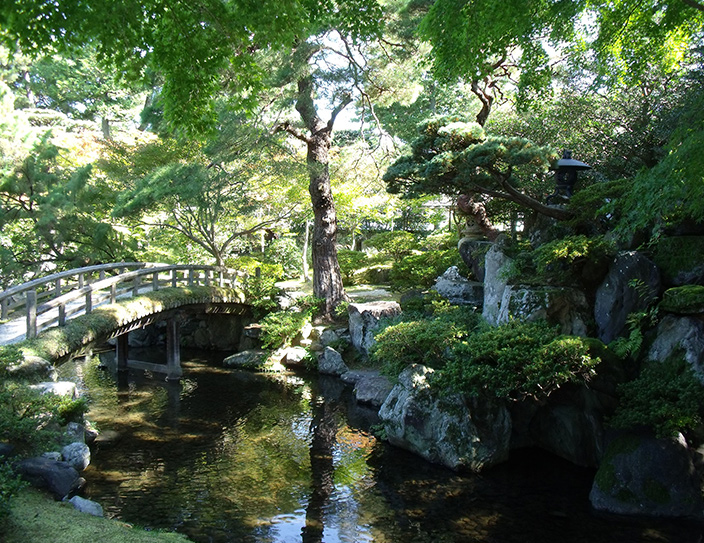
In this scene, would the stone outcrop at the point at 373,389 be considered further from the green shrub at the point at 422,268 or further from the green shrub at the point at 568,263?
the green shrub at the point at 422,268

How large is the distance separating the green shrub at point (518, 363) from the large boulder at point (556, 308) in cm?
58

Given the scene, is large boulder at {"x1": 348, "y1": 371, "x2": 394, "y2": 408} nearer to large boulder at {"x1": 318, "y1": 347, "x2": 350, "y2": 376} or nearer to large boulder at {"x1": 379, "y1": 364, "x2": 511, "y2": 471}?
large boulder at {"x1": 318, "y1": 347, "x2": 350, "y2": 376}

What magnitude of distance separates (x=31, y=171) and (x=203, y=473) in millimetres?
11273

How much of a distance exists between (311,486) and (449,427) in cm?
243

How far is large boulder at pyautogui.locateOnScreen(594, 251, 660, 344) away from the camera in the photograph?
8594mm

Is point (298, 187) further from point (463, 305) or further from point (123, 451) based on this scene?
point (123, 451)

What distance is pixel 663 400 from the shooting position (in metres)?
7.23

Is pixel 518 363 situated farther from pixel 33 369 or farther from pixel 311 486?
pixel 33 369

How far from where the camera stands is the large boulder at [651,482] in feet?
21.8

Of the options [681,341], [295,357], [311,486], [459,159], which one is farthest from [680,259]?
[295,357]

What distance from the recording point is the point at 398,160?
446 inches

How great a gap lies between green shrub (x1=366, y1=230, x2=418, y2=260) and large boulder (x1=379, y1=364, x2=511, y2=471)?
36.0ft

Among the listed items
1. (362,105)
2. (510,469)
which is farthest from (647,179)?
(362,105)

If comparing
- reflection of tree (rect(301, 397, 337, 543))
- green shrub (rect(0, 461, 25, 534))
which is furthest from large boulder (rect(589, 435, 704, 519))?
green shrub (rect(0, 461, 25, 534))
